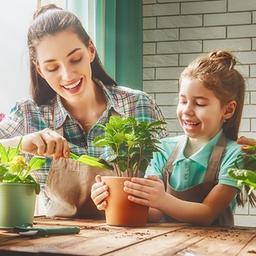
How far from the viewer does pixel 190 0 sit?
271 centimetres

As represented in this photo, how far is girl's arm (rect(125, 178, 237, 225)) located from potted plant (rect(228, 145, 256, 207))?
8 centimetres

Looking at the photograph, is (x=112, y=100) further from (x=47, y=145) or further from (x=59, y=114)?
(x=47, y=145)

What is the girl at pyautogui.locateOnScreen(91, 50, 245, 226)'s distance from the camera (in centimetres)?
134

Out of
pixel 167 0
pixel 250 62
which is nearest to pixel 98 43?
pixel 167 0

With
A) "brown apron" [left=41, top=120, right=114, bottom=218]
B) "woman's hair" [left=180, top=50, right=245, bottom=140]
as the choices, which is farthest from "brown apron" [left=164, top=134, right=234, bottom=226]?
"brown apron" [left=41, top=120, right=114, bottom=218]

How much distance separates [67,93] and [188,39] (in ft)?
3.65

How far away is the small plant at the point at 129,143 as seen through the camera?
3.77 feet

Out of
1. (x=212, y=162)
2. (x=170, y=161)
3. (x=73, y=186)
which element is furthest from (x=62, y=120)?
(x=212, y=162)

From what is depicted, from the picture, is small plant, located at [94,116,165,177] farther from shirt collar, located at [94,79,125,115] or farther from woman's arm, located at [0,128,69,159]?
shirt collar, located at [94,79,125,115]

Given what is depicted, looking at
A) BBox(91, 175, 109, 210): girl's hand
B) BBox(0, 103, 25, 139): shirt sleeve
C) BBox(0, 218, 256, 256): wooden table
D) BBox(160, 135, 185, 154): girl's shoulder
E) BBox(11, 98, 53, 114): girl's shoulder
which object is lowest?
BBox(0, 218, 256, 256): wooden table

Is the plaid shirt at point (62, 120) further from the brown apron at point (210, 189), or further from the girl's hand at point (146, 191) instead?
the girl's hand at point (146, 191)

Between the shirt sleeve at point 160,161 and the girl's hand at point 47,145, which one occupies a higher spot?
the girl's hand at point 47,145

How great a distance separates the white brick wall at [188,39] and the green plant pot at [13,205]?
162cm

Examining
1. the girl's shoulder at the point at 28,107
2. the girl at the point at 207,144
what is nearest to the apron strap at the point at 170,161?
the girl at the point at 207,144
